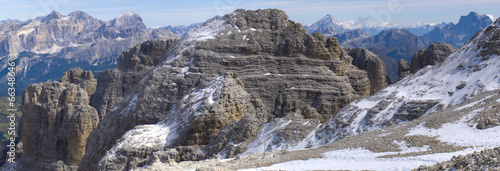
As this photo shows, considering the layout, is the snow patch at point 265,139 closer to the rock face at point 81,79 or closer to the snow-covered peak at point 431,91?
the snow-covered peak at point 431,91

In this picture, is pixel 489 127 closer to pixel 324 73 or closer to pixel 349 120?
pixel 349 120

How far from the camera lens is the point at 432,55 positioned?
8406 cm

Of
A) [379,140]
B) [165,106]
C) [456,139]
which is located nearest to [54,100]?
[165,106]

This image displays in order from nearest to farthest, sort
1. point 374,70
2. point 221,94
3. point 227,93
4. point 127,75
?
1. point 221,94
2. point 227,93
3. point 374,70
4. point 127,75

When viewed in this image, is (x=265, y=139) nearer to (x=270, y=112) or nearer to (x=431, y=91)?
(x=431, y=91)

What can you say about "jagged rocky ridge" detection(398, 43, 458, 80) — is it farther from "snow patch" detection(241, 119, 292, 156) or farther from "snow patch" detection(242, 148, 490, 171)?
"snow patch" detection(242, 148, 490, 171)

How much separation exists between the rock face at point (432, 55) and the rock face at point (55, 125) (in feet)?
202

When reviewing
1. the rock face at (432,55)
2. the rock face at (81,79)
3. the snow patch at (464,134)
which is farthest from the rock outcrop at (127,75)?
the snow patch at (464,134)

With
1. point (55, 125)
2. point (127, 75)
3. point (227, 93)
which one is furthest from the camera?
point (127, 75)

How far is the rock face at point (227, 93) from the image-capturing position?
122 ft

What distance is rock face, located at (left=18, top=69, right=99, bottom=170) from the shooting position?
58312 millimetres

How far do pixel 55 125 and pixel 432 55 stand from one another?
67.4 meters

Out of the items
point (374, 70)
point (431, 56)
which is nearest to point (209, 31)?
point (374, 70)

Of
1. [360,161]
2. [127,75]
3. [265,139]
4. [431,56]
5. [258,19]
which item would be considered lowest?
[265,139]
